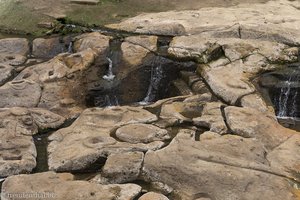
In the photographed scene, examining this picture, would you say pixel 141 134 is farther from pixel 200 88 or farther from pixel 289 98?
pixel 289 98

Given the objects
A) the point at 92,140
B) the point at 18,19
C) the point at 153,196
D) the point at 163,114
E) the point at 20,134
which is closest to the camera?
the point at 153,196

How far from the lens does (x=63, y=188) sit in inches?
222

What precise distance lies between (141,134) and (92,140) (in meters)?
0.70

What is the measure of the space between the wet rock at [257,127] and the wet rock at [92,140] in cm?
120

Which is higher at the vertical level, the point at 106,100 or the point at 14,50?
the point at 14,50

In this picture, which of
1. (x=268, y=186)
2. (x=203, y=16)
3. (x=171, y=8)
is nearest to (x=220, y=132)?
(x=268, y=186)

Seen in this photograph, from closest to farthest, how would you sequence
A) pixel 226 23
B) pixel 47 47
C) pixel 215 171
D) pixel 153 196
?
pixel 153 196
pixel 215 171
pixel 47 47
pixel 226 23

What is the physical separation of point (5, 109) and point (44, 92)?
1.14m

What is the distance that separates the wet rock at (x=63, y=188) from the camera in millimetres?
A: 5492

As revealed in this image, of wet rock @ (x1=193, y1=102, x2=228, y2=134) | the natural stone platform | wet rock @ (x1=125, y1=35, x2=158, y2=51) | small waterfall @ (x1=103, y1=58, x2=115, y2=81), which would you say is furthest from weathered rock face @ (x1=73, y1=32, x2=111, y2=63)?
wet rock @ (x1=193, y1=102, x2=228, y2=134)

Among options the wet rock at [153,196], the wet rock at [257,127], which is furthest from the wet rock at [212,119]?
the wet rock at [153,196]

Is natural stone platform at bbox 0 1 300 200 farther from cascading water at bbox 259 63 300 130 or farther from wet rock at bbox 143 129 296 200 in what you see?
cascading water at bbox 259 63 300 130

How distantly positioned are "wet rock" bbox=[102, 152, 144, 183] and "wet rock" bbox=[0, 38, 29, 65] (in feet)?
14.5

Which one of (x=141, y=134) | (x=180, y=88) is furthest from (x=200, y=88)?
(x=141, y=134)
